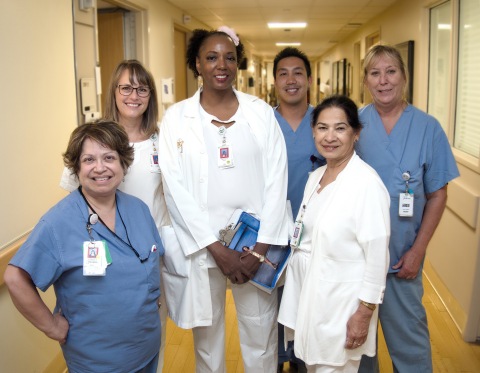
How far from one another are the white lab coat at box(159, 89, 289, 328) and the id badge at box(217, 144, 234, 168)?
0.05m

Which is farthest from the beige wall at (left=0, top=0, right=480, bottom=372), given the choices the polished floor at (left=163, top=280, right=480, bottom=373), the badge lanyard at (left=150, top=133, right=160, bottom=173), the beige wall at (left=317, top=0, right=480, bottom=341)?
the badge lanyard at (left=150, top=133, right=160, bottom=173)

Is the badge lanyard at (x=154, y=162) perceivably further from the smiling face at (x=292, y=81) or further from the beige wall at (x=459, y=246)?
the beige wall at (x=459, y=246)

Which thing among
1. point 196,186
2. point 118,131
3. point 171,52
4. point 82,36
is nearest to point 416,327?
point 196,186

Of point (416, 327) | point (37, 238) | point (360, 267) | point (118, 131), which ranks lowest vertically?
point (416, 327)

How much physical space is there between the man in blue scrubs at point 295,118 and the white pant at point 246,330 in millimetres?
352

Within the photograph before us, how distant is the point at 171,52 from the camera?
5.43 meters

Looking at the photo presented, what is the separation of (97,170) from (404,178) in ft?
3.76

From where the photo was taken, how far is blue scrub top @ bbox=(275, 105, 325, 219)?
220 centimetres

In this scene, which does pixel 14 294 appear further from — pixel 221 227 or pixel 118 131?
pixel 221 227

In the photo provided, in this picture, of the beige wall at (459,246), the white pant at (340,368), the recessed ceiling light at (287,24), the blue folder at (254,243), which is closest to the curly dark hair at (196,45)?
the blue folder at (254,243)

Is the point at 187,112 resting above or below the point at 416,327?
above

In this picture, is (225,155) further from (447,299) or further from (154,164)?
(447,299)

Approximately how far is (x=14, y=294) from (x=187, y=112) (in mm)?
930

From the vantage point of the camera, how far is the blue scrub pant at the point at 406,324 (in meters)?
1.98
